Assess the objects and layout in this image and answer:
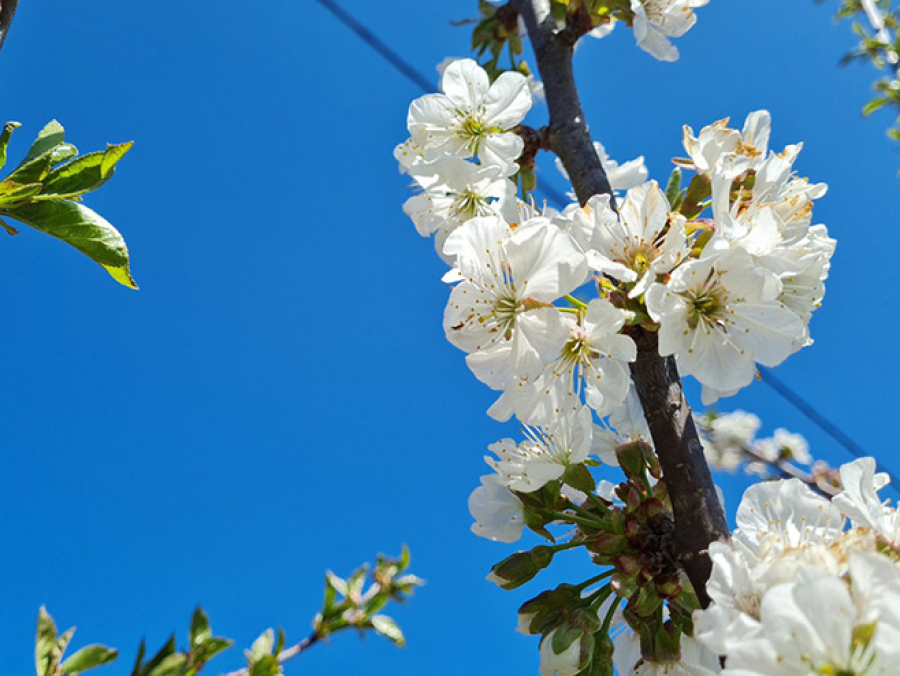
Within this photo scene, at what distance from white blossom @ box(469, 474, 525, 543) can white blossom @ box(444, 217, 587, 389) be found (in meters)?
0.26

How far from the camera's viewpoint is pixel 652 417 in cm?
105

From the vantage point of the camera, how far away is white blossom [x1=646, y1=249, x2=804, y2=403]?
3.05ft

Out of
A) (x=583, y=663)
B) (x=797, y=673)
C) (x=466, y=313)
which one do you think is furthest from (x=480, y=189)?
(x=797, y=673)

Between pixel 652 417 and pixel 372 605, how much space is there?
70.6 inches

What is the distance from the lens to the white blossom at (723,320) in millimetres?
931

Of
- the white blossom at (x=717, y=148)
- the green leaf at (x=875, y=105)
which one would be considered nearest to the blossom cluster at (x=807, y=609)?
the white blossom at (x=717, y=148)

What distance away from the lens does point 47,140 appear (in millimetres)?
809

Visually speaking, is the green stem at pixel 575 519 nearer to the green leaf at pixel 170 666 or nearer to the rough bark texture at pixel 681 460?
the rough bark texture at pixel 681 460

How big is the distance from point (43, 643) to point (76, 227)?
755 millimetres

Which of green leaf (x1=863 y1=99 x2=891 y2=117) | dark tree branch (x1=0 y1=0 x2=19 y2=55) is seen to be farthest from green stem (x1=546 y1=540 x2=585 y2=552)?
green leaf (x1=863 y1=99 x2=891 y2=117)

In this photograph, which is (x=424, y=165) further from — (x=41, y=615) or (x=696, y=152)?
(x=41, y=615)

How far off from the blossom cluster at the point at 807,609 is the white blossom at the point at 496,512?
0.42 meters

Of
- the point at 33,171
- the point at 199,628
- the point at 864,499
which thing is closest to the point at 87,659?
the point at 199,628

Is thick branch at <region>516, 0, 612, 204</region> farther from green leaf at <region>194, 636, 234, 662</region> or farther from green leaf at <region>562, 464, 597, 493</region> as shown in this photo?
green leaf at <region>194, 636, 234, 662</region>
